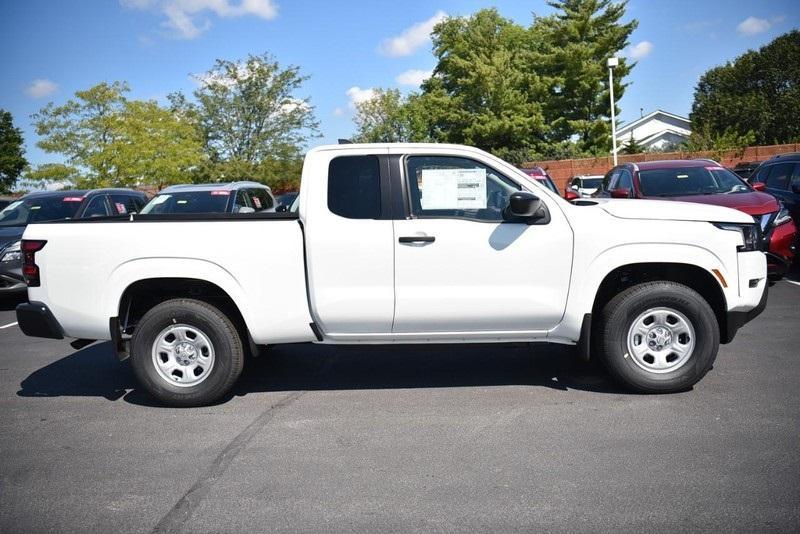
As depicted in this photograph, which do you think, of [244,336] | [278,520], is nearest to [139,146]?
[244,336]

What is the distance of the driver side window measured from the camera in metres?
5.37

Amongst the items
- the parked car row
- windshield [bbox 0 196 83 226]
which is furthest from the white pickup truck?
windshield [bbox 0 196 83 226]

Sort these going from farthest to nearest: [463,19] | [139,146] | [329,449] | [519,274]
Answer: [463,19] < [139,146] < [519,274] < [329,449]

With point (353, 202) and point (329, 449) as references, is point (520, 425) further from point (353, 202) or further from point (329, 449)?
point (353, 202)

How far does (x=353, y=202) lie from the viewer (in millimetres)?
5410

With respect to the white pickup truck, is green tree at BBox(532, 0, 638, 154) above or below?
above

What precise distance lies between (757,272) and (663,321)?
2.67 feet

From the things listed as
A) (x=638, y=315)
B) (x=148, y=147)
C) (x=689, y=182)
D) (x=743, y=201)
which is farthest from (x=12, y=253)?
(x=148, y=147)

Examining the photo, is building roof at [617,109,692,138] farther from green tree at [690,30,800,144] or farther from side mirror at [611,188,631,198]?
side mirror at [611,188,631,198]

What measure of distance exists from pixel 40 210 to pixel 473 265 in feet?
33.1

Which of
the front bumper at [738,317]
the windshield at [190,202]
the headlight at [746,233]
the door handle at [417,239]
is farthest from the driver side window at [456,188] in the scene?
the windshield at [190,202]

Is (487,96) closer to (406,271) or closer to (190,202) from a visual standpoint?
(190,202)

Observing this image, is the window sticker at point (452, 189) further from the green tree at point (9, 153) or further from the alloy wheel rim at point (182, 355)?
the green tree at point (9, 153)

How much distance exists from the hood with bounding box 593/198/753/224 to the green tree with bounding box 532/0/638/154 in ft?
125
